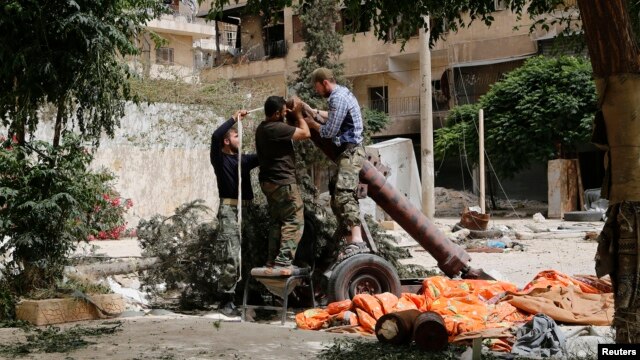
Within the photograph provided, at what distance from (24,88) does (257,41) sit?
37690 millimetres

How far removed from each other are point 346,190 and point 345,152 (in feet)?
1.34

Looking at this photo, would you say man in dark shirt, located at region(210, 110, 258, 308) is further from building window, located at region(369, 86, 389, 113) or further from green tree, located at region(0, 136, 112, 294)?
building window, located at region(369, 86, 389, 113)

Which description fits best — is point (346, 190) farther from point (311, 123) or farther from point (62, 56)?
point (62, 56)

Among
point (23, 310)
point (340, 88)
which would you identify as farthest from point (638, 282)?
point (23, 310)

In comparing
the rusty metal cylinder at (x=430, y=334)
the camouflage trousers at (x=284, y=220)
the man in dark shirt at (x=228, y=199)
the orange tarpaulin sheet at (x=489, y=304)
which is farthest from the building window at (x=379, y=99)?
the rusty metal cylinder at (x=430, y=334)

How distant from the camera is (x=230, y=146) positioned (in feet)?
27.9

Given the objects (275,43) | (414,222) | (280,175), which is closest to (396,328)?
(280,175)

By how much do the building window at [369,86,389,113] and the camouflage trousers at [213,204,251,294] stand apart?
3231 centimetres

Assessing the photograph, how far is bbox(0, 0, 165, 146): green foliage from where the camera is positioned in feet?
24.8

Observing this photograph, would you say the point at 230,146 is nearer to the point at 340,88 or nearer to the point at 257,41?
the point at 340,88

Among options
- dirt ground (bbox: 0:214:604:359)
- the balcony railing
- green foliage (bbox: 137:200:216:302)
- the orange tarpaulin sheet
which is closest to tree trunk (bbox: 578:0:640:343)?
the orange tarpaulin sheet

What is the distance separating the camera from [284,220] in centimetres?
794

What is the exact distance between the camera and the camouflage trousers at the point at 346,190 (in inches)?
312

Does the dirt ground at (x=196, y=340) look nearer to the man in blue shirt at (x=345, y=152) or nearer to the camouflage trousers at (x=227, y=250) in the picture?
the camouflage trousers at (x=227, y=250)
